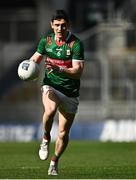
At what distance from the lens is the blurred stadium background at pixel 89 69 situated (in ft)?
98.8

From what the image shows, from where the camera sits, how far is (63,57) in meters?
13.5

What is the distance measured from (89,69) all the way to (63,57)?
60.1 ft

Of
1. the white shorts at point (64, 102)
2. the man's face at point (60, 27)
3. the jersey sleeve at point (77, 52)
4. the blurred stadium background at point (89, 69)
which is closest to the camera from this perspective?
the man's face at point (60, 27)

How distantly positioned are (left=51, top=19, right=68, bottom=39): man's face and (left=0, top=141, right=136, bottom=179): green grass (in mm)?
2211

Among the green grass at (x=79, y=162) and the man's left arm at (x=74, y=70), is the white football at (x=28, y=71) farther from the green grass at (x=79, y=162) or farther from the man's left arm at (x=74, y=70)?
the green grass at (x=79, y=162)

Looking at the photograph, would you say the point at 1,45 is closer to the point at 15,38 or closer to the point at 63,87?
the point at 15,38

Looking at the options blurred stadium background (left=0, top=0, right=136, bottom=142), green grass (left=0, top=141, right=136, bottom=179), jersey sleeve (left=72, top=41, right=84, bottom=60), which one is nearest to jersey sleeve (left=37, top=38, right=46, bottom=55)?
jersey sleeve (left=72, top=41, right=84, bottom=60)

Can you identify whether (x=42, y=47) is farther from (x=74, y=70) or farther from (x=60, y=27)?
(x=74, y=70)

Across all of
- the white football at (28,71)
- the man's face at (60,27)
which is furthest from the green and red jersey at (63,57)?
the white football at (28,71)

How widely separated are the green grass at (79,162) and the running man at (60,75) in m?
0.74

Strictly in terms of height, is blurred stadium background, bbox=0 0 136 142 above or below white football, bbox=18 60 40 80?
below

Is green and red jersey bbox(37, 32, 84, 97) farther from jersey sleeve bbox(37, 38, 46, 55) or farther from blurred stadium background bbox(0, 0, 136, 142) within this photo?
blurred stadium background bbox(0, 0, 136, 142)

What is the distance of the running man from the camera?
13.3 metres

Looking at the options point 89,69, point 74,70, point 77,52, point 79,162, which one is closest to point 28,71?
point 74,70
